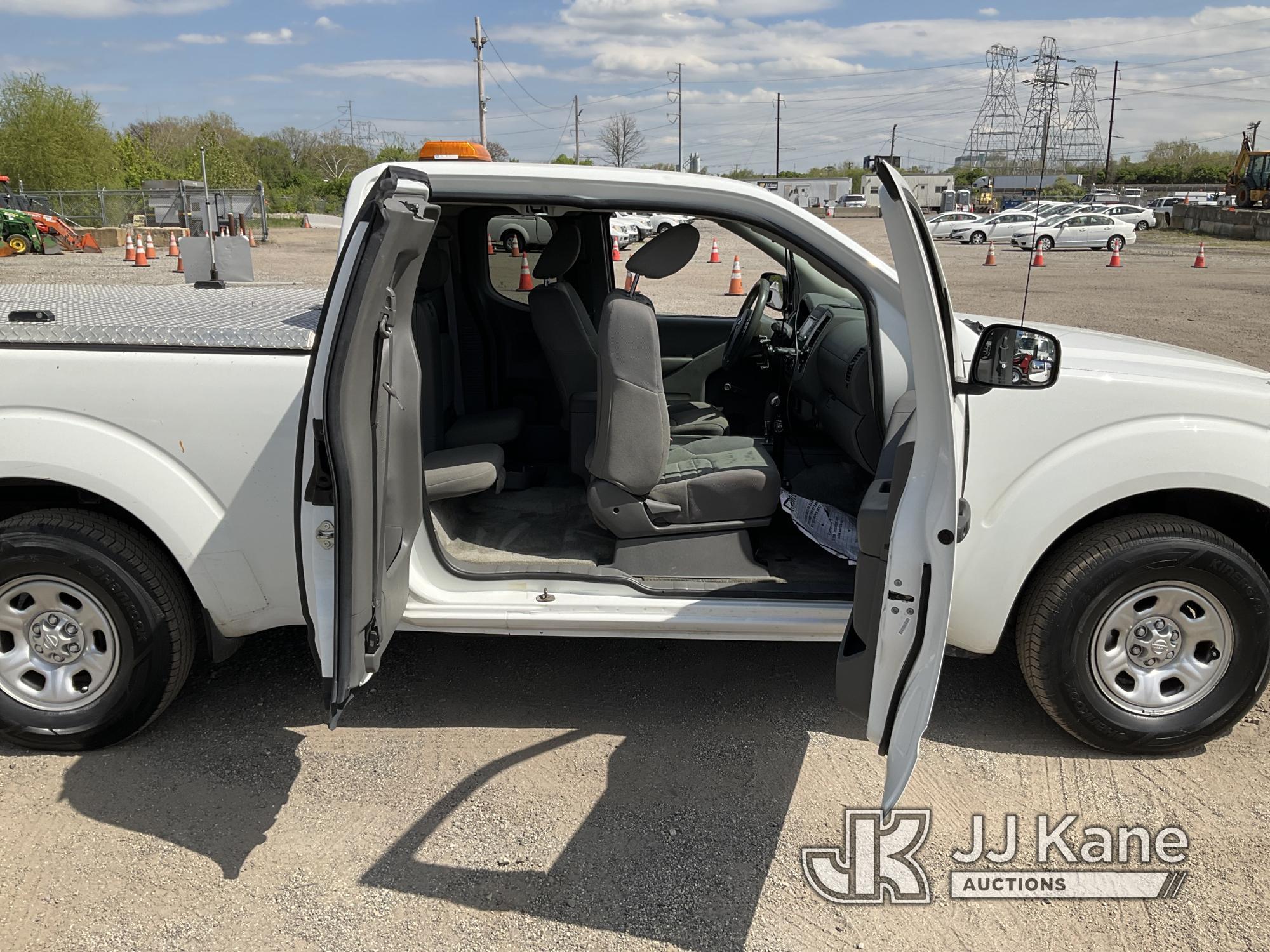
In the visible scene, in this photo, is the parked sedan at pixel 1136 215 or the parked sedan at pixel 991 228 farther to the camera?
the parked sedan at pixel 1136 215

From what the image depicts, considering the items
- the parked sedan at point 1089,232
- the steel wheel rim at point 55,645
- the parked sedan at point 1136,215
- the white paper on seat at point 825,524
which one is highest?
the parked sedan at point 1136,215

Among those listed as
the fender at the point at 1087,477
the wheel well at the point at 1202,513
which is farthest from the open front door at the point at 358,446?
the wheel well at the point at 1202,513

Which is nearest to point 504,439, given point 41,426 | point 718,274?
point 41,426

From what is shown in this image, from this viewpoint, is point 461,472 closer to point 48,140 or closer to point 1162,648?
point 1162,648

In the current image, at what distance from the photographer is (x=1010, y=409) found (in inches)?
111

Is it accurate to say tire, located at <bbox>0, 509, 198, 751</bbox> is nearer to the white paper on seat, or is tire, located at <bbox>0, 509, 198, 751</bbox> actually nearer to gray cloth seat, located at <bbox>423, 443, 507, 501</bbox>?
gray cloth seat, located at <bbox>423, 443, 507, 501</bbox>

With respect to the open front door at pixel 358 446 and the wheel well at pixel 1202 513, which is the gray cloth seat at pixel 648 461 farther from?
the wheel well at pixel 1202 513

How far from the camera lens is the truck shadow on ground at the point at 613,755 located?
256 cm

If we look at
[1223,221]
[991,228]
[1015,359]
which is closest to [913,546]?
[1015,359]

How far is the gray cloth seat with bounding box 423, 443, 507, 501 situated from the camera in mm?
3414

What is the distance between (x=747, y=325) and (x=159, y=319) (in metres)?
2.77

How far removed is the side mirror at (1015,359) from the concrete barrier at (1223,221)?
3817 centimetres

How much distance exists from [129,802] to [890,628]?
2262mm

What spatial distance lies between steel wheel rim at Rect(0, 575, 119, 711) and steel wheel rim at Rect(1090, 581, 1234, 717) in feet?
10.1
